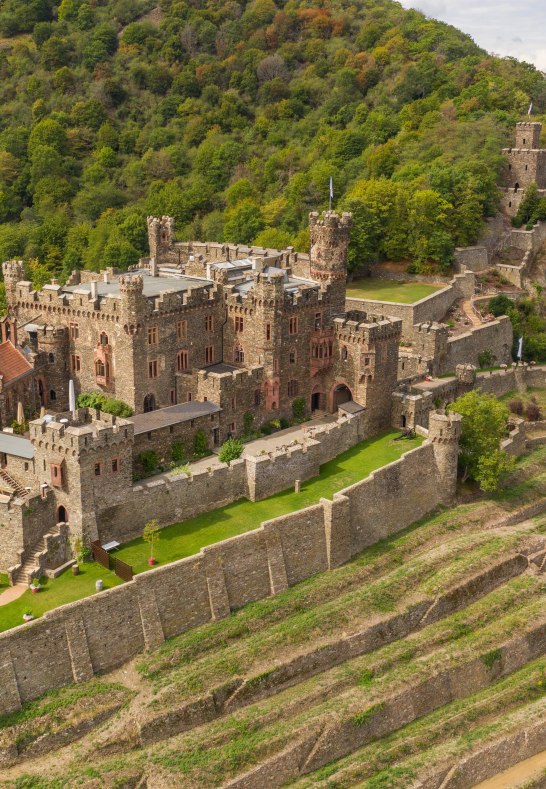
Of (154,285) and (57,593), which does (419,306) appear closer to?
(154,285)

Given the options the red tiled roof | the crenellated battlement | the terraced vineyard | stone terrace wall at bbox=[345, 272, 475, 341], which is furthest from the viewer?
stone terrace wall at bbox=[345, 272, 475, 341]

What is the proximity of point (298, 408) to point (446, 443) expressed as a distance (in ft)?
26.8

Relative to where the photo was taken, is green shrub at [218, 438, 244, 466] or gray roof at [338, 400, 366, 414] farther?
gray roof at [338, 400, 366, 414]

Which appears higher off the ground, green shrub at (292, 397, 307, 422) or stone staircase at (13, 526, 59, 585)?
green shrub at (292, 397, 307, 422)

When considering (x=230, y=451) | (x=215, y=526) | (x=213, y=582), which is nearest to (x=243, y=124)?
(x=230, y=451)

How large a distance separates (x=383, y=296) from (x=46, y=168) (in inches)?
1687

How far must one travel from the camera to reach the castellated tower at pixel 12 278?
5359 centimetres

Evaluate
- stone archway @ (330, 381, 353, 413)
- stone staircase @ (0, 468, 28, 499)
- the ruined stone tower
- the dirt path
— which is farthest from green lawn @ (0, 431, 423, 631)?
the ruined stone tower

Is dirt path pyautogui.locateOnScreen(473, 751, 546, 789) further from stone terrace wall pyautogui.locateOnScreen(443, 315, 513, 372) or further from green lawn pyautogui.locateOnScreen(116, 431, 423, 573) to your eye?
stone terrace wall pyautogui.locateOnScreen(443, 315, 513, 372)

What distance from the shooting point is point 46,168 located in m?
98.9

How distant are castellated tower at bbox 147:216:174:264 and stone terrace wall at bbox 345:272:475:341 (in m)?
12.3

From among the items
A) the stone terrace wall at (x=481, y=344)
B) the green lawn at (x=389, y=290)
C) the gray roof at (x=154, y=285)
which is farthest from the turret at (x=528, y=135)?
the gray roof at (x=154, y=285)

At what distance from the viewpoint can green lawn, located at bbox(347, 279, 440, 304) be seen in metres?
70.3

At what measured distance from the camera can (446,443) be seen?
167ft
